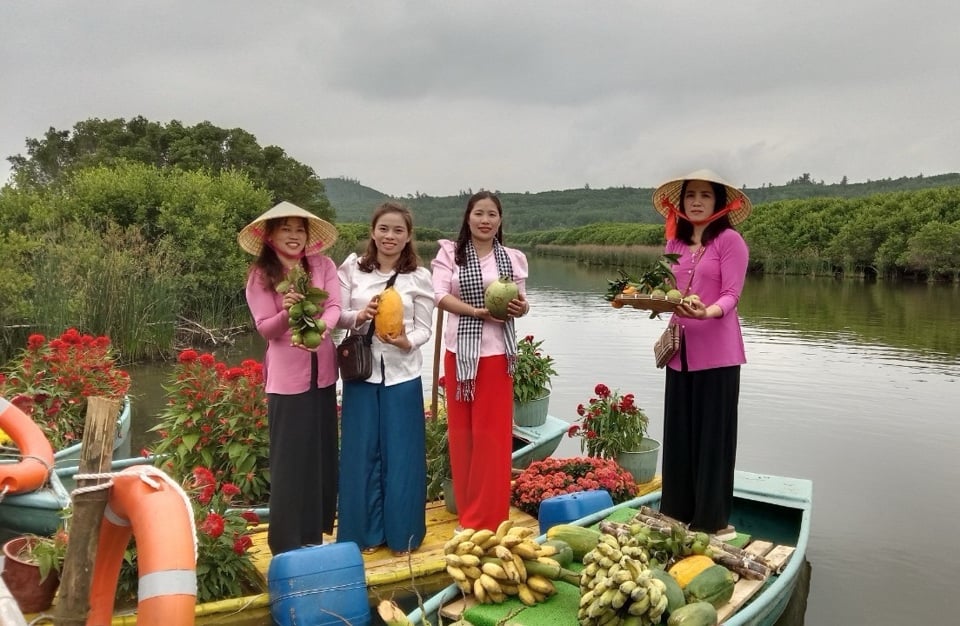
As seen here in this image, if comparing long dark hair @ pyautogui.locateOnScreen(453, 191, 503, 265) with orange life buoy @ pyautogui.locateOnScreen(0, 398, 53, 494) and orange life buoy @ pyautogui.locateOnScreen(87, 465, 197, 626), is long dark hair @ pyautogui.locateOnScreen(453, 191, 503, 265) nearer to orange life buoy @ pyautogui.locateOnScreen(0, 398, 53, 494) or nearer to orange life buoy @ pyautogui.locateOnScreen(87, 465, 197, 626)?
orange life buoy @ pyautogui.locateOnScreen(87, 465, 197, 626)

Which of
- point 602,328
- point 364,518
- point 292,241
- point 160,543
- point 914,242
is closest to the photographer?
point 160,543

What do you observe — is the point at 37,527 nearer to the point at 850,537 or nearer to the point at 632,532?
the point at 632,532

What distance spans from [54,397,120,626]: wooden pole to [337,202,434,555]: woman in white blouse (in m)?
2.03

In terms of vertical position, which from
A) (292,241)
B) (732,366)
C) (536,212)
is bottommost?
(732,366)

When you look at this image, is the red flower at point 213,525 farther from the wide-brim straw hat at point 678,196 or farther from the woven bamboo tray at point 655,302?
the wide-brim straw hat at point 678,196

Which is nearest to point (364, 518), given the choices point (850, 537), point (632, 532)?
A: point (632, 532)

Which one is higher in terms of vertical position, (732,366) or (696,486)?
(732,366)

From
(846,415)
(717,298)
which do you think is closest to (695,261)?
(717,298)

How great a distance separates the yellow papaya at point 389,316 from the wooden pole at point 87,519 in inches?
75.9

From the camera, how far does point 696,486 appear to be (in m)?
4.29

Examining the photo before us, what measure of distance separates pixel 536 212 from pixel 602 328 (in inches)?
3635

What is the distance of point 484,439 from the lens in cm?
452

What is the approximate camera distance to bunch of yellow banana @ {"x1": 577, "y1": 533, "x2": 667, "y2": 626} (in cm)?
296

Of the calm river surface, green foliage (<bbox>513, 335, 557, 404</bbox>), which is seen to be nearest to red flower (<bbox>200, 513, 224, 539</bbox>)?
green foliage (<bbox>513, 335, 557, 404</bbox>)
